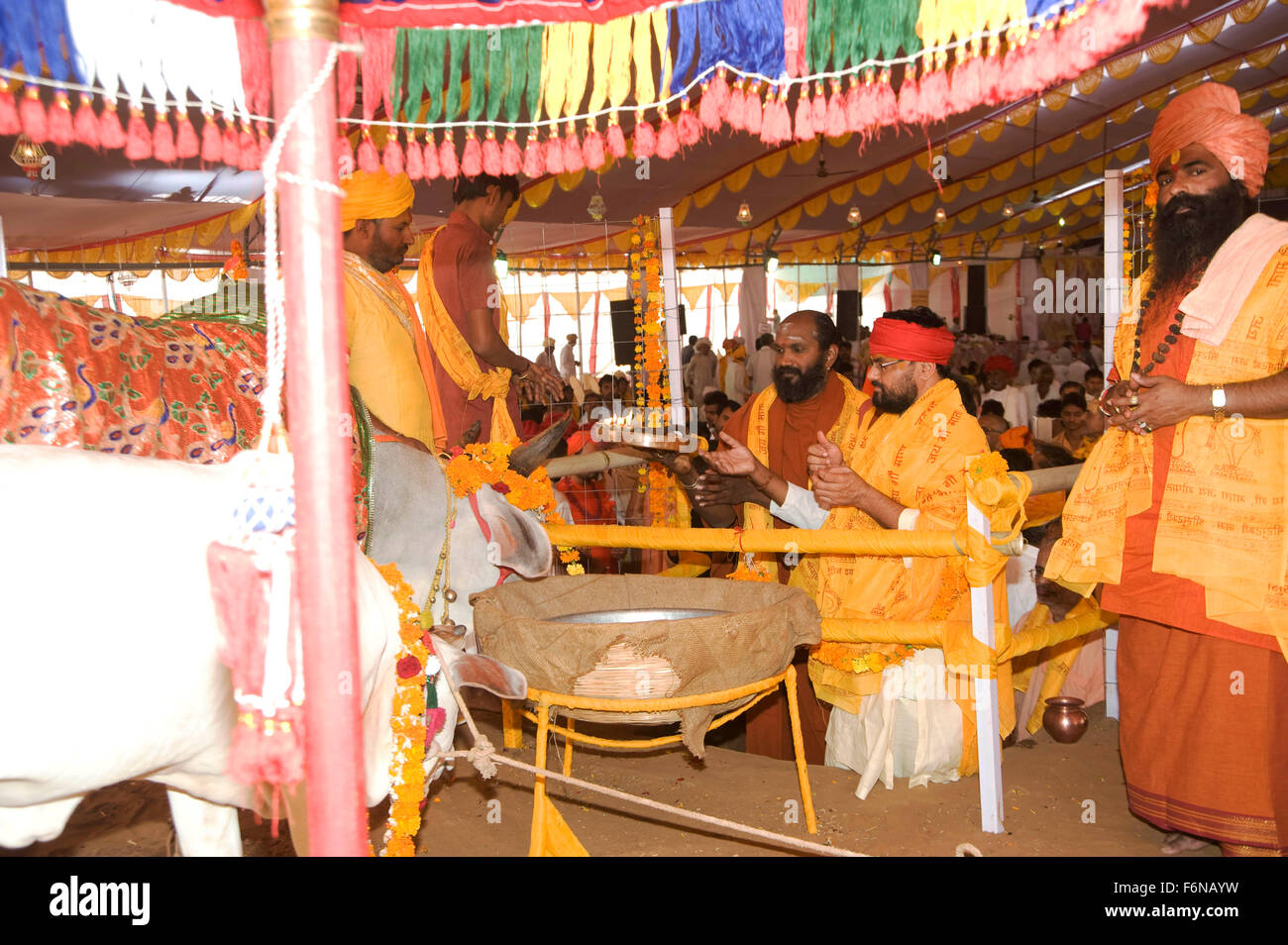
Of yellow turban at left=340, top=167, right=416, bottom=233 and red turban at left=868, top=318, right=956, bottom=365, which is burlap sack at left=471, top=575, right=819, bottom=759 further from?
yellow turban at left=340, top=167, right=416, bottom=233

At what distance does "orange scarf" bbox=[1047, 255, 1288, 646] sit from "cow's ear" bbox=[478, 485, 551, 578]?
1763 mm

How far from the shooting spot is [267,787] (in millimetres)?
1946

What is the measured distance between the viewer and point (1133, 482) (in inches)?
126

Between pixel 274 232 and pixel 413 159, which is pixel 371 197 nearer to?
pixel 413 159

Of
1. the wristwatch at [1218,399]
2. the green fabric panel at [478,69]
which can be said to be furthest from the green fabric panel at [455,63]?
the wristwatch at [1218,399]

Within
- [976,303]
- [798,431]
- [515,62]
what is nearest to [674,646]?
[515,62]

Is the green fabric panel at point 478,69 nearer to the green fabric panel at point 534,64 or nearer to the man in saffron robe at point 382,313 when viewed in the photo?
the green fabric panel at point 534,64

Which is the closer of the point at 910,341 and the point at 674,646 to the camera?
the point at 674,646

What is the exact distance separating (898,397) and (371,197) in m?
2.00

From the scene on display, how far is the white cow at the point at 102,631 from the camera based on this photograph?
4.88 feet

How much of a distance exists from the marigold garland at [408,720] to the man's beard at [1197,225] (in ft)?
8.30

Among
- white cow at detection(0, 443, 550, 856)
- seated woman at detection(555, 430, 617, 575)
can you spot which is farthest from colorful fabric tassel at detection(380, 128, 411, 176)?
seated woman at detection(555, 430, 617, 575)
